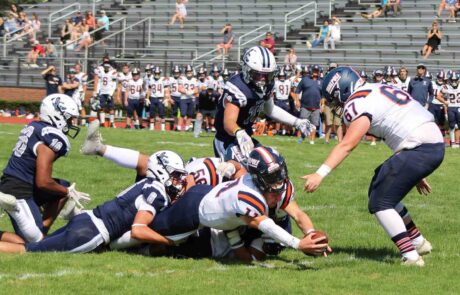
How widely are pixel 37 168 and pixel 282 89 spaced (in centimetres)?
1697

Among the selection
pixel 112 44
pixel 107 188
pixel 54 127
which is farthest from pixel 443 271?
pixel 112 44

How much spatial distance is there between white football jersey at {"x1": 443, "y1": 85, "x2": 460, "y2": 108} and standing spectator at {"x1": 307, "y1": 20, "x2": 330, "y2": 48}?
23.7 feet

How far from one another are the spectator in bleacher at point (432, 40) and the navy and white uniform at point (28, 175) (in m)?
19.7

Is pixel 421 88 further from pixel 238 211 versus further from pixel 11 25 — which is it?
pixel 11 25

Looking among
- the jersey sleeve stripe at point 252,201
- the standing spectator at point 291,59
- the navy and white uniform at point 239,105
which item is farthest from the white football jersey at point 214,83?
the jersey sleeve stripe at point 252,201

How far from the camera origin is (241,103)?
27.5ft

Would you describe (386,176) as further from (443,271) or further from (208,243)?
(208,243)

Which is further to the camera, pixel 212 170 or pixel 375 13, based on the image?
pixel 375 13

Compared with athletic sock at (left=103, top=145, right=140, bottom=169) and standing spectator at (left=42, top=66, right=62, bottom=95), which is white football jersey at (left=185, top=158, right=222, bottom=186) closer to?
athletic sock at (left=103, top=145, right=140, bottom=169)

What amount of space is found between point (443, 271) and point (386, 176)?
0.84m

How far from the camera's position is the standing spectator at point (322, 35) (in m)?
28.4

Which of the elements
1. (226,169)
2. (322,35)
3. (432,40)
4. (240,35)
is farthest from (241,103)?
(240,35)

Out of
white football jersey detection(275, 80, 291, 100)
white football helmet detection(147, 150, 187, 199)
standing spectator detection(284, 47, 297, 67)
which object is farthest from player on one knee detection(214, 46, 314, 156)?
standing spectator detection(284, 47, 297, 67)

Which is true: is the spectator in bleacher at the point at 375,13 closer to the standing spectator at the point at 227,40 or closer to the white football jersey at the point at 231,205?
the standing spectator at the point at 227,40
